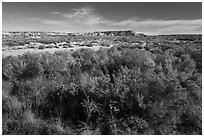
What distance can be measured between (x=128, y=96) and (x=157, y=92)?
0.61 metres

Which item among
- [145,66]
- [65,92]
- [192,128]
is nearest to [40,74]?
[65,92]

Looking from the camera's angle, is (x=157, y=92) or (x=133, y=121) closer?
(x=133, y=121)

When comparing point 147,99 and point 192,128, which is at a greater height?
point 147,99

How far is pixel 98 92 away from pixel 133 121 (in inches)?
40.7

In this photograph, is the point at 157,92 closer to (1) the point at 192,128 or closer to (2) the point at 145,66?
(1) the point at 192,128

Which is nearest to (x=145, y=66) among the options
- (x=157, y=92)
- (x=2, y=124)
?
(x=157, y=92)

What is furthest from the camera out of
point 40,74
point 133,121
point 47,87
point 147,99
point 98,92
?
point 40,74

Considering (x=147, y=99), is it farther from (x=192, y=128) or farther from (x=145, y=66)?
(x=145, y=66)

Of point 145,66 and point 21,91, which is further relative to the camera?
point 145,66

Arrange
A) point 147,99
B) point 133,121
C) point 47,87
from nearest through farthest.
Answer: point 133,121 → point 147,99 → point 47,87

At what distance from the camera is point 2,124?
12.9 feet

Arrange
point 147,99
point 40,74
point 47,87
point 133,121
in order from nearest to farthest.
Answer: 1. point 133,121
2. point 147,99
3. point 47,87
4. point 40,74

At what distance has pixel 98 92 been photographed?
4621 millimetres

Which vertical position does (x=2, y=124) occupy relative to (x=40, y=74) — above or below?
below
